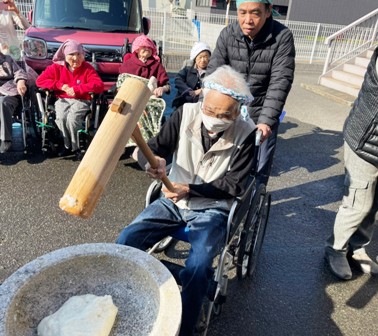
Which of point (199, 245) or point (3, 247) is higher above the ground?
point (199, 245)

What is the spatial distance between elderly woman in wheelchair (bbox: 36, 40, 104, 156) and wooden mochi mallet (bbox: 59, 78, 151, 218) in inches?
124

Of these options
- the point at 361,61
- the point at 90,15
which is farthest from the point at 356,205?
the point at 361,61

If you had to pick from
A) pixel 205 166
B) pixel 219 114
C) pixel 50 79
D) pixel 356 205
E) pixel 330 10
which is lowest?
pixel 356 205

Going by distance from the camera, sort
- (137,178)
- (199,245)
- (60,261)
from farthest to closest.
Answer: (137,178) < (199,245) < (60,261)

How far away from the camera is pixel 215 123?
2.00 meters

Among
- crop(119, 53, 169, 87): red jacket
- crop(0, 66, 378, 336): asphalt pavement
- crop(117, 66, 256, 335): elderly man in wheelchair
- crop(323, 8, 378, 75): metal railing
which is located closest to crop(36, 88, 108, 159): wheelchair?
crop(0, 66, 378, 336): asphalt pavement

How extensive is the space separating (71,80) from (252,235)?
9.88 ft

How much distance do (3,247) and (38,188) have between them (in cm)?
101

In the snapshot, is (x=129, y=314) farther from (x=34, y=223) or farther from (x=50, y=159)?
(x=50, y=159)

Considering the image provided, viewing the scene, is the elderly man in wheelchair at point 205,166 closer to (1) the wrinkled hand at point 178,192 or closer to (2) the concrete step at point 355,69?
(1) the wrinkled hand at point 178,192

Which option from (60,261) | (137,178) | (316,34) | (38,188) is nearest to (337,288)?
(60,261)

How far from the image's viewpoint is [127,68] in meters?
4.70

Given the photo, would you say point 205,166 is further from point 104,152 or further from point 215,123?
point 104,152

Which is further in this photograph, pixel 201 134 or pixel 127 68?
pixel 127 68
